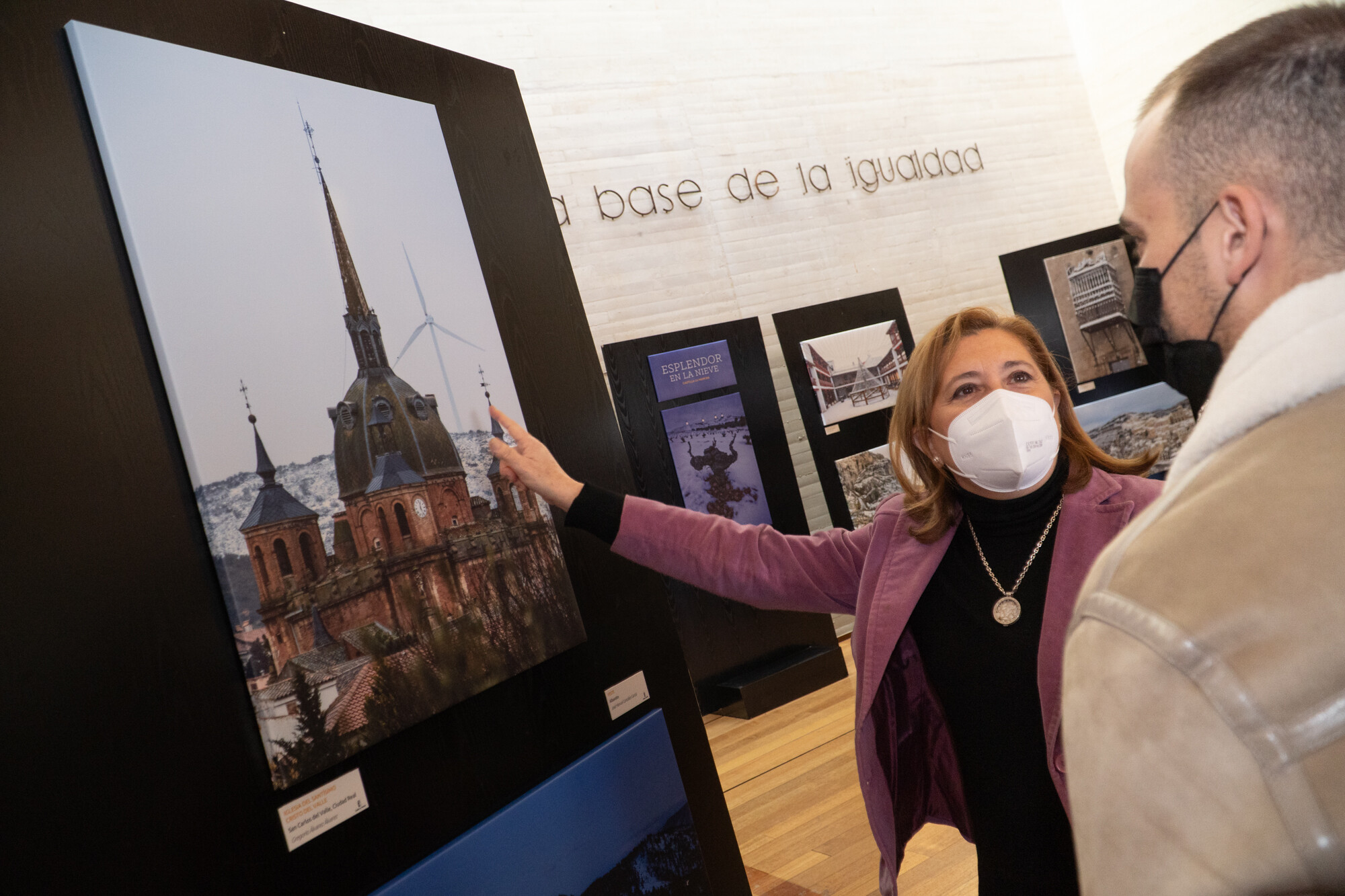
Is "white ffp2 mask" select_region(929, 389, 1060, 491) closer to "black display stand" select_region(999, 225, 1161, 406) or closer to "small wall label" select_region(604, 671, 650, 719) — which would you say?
"small wall label" select_region(604, 671, 650, 719)

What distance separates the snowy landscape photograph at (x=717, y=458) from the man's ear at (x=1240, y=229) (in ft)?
15.9

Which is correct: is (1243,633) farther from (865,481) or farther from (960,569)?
(865,481)

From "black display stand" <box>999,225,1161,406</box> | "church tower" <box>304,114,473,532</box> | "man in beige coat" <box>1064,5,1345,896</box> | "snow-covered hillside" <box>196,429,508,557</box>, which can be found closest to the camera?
"man in beige coat" <box>1064,5,1345,896</box>

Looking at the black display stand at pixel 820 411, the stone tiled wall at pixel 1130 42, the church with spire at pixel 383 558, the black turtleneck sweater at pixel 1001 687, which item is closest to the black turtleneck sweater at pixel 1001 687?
the black turtleneck sweater at pixel 1001 687

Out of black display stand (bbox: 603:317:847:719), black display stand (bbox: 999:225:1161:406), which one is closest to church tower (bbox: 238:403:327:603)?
black display stand (bbox: 603:317:847:719)

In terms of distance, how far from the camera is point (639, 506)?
88.4 inches

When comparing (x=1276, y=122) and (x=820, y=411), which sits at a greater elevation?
(x=1276, y=122)

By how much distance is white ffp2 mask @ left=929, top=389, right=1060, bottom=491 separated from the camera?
6.84ft

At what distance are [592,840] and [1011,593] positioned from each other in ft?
3.72

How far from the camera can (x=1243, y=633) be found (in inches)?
25.7

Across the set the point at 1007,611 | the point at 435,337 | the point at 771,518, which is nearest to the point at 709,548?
the point at 1007,611

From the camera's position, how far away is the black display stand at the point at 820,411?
6.39 metres

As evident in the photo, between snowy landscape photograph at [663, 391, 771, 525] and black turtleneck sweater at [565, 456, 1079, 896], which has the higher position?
snowy landscape photograph at [663, 391, 771, 525]

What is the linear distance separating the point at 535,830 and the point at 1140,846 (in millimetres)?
1617
